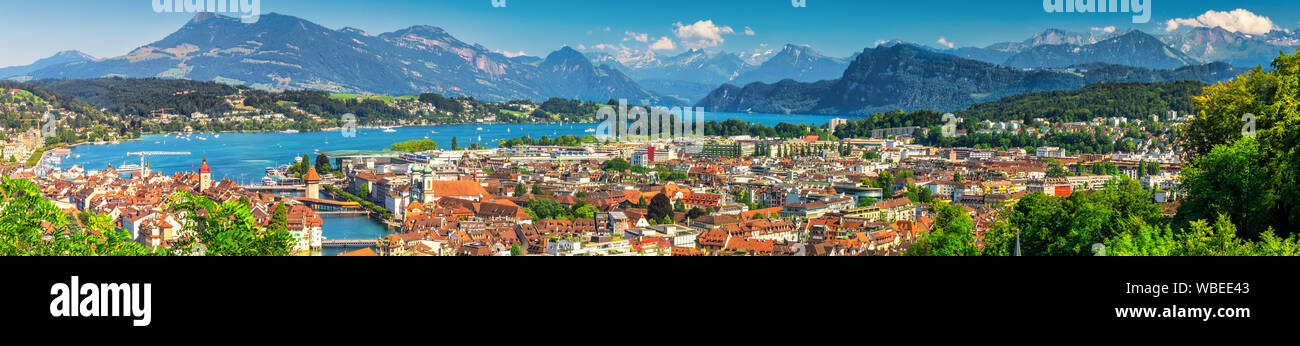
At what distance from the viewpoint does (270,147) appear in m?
33.4

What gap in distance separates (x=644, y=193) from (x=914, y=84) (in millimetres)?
37171

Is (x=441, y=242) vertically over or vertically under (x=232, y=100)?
under

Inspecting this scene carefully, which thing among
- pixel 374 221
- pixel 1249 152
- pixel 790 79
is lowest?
pixel 374 221

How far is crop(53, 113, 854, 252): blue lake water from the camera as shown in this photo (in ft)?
71.6

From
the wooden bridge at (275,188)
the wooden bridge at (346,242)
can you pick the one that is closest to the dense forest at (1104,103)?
the wooden bridge at (275,188)

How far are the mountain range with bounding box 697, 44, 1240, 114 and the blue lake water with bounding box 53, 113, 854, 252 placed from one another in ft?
46.1

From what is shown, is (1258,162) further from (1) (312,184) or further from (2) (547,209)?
(1) (312,184)

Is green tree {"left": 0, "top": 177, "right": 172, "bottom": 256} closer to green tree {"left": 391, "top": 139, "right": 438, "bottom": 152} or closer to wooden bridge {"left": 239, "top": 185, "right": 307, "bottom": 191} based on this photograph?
wooden bridge {"left": 239, "top": 185, "right": 307, "bottom": 191}

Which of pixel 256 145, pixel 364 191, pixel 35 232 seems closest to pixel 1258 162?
pixel 35 232
